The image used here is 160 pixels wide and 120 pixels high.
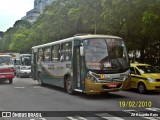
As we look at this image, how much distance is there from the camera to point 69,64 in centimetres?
1738

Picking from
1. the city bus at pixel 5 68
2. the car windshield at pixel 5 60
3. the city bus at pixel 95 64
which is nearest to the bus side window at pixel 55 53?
the city bus at pixel 95 64

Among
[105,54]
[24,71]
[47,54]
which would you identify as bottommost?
[24,71]

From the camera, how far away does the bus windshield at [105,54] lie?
15.5m

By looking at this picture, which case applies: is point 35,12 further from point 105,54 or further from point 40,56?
point 105,54

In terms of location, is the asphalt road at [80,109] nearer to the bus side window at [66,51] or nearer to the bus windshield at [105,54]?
the bus windshield at [105,54]

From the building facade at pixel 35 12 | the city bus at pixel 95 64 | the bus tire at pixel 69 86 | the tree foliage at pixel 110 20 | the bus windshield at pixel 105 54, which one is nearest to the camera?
the city bus at pixel 95 64

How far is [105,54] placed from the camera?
1574 centimetres

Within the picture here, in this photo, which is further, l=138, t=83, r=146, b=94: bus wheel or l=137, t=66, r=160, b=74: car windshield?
l=137, t=66, r=160, b=74: car windshield

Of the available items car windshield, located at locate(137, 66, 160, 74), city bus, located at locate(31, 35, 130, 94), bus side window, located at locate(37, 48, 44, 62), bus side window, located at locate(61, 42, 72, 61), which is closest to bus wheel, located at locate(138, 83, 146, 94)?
car windshield, located at locate(137, 66, 160, 74)

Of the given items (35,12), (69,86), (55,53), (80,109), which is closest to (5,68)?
(55,53)

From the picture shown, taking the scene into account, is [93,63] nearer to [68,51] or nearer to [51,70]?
[68,51]

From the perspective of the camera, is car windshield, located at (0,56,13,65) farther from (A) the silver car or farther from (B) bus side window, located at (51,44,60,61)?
(A) the silver car

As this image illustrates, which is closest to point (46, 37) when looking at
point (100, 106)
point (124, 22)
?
point (124, 22)

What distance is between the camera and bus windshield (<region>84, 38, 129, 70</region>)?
1553 centimetres
